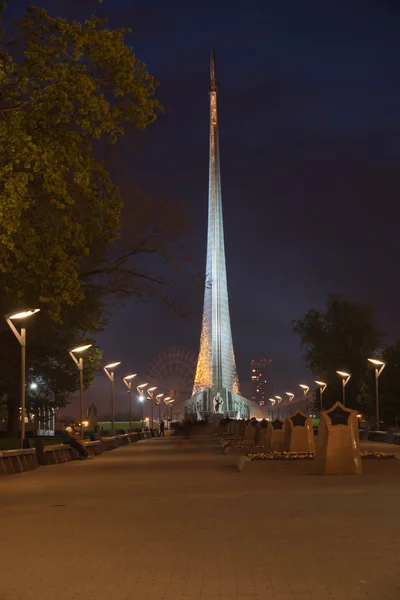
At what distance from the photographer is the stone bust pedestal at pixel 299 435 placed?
32438mm

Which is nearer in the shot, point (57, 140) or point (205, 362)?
point (57, 140)

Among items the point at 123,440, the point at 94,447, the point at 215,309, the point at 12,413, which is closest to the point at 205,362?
the point at 215,309

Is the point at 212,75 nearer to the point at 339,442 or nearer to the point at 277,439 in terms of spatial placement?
the point at 277,439

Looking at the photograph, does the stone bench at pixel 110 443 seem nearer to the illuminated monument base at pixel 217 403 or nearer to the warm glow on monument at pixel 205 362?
the warm glow on monument at pixel 205 362

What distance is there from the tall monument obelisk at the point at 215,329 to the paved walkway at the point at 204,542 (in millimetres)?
143465

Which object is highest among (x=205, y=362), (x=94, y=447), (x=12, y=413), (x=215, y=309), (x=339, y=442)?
(x=215, y=309)

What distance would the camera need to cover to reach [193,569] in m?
9.89

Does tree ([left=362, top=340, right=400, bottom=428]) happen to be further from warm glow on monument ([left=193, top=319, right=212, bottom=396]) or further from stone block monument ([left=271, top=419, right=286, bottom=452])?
warm glow on monument ([left=193, top=319, right=212, bottom=396])

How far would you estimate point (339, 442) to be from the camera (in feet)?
80.1

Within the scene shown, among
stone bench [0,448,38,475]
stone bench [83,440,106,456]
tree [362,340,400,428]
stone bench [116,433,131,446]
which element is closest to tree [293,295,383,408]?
tree [362,340,400,428]

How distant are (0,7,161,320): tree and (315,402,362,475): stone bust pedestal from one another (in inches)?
257

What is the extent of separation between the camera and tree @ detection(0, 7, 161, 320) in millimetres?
19141

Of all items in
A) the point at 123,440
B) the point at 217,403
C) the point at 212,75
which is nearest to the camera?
the point at 123,440

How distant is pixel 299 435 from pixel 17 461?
8508 mm
